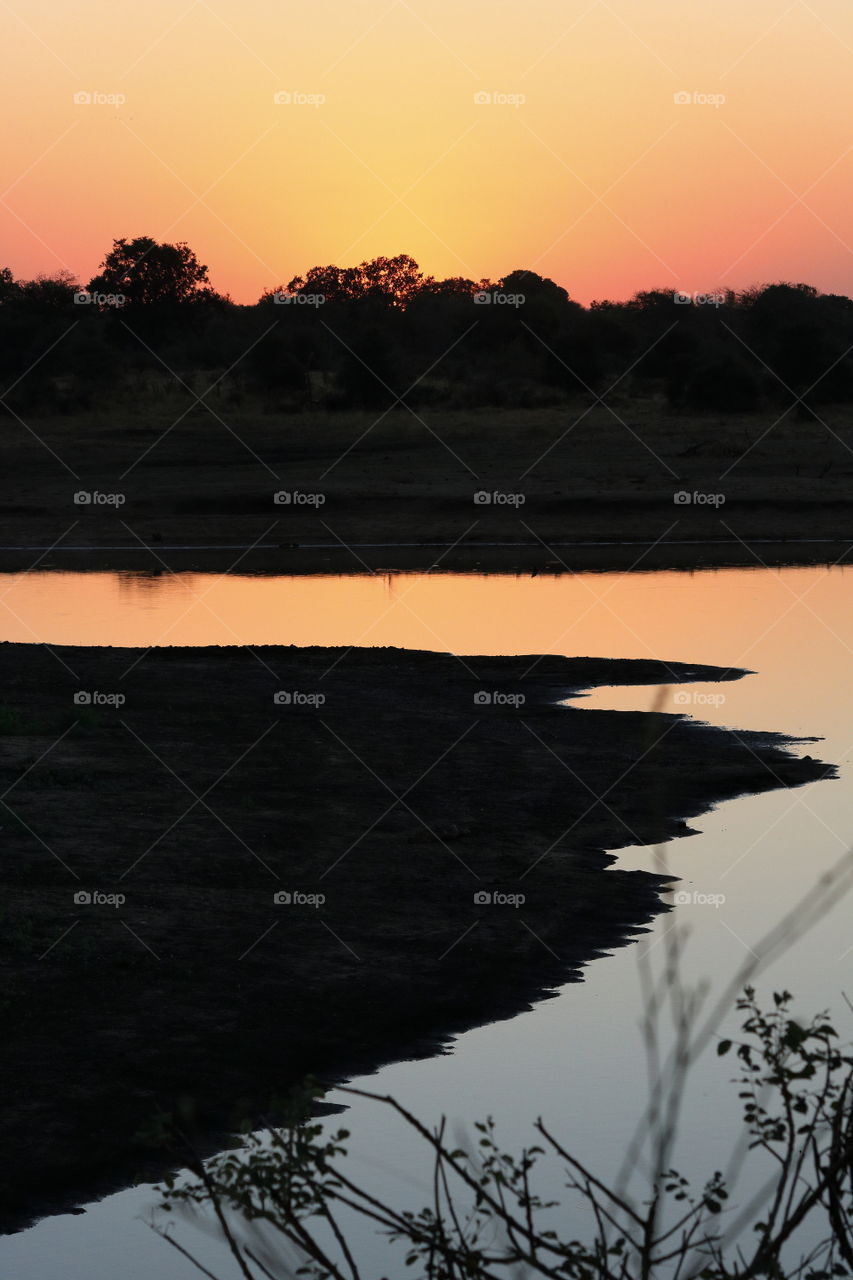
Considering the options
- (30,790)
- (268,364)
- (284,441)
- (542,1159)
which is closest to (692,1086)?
(542,1159)

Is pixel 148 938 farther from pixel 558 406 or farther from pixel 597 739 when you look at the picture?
pixel 558 406

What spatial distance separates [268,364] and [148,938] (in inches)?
2071

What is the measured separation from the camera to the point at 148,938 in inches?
412

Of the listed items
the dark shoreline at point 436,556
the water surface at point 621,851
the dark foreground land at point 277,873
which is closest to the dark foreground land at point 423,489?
the dark shoreline at point 436,556

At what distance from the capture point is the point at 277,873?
39.8ft

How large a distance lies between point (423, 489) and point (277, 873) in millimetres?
32010

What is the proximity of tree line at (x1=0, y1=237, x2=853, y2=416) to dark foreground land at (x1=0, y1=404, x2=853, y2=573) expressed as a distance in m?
2.50

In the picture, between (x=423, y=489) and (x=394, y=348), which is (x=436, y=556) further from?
(x=394, y=348)

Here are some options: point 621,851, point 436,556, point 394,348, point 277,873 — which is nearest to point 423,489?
point 436,556

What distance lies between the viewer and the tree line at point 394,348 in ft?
191

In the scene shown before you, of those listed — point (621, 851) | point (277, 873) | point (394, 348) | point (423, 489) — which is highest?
point (394, 348)

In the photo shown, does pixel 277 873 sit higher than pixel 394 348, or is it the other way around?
pixel 394 348

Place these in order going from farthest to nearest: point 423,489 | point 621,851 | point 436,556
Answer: point 423,489 → point 436,556 → point 621,851

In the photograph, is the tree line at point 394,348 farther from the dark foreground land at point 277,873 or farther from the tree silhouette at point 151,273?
the dark foreground land at point 277,873
